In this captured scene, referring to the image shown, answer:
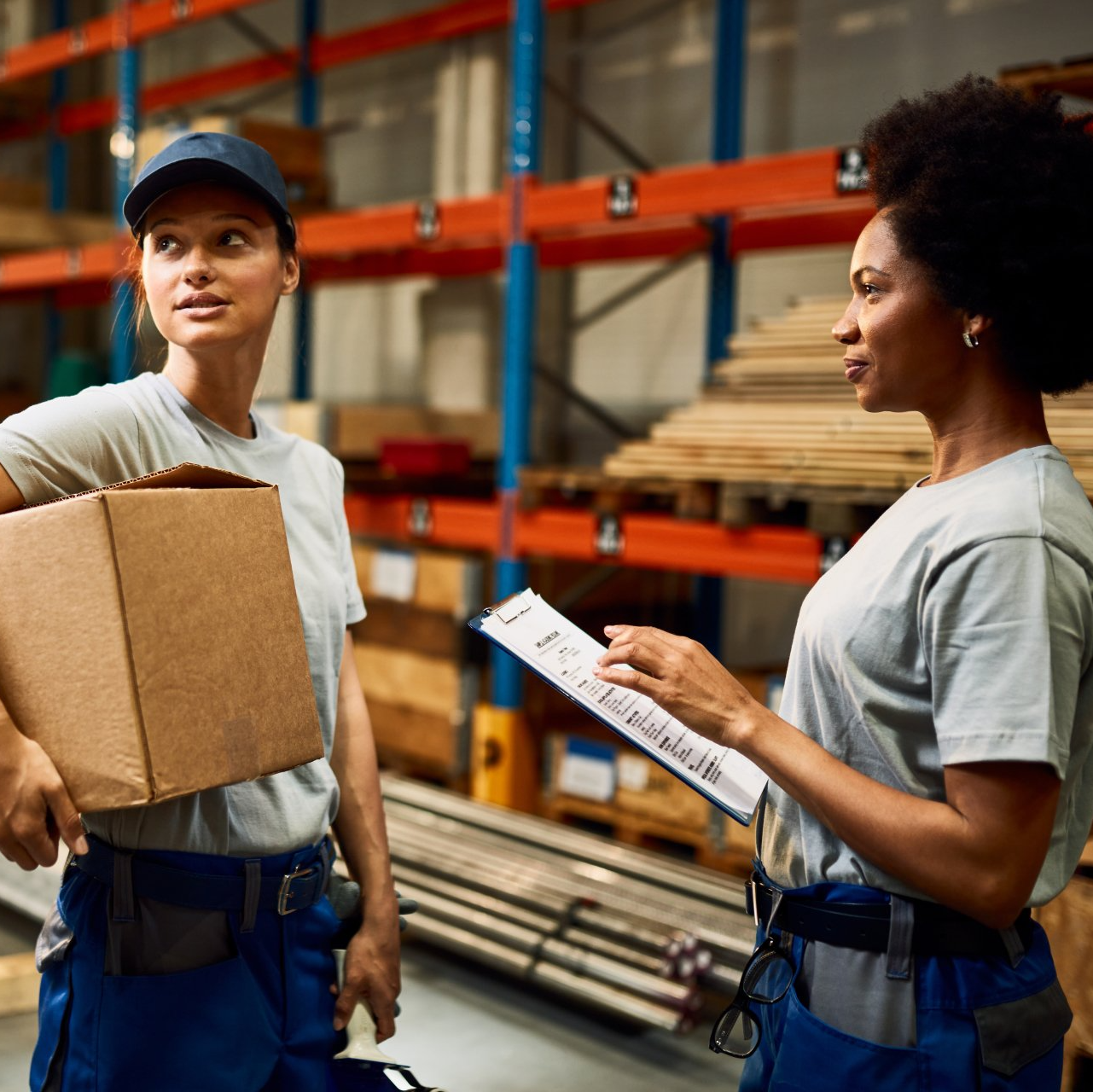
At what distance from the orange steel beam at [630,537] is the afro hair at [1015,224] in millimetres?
2387

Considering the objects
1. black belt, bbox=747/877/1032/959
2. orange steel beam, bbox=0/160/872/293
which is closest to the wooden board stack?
orange steel beam, bbox=0/160/872/293

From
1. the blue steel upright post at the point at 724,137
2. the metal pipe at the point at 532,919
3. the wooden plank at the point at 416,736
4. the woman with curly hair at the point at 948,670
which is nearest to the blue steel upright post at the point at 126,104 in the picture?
the wooden plank at the point at 416,736

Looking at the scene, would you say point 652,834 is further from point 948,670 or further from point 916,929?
point 948,670

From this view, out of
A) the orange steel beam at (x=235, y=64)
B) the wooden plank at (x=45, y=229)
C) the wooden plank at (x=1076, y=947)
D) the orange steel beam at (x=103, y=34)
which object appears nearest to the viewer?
the wooden plank at (x=1076, y=947)

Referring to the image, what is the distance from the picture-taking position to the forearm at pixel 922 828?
56.4 inches

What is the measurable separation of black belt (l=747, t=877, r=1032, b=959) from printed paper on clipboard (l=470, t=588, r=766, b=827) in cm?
17

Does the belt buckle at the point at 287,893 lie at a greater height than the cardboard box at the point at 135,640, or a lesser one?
lesser

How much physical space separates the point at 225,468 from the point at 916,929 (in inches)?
46.0

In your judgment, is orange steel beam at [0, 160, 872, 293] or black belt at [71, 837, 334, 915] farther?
orange steel beam at [0, 160, 872, 293]

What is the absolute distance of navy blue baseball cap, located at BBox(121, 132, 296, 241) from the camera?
1850 millimetres

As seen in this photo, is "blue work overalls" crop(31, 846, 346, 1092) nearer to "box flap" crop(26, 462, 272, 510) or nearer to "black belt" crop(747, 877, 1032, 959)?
"box flap" crop(26, 462, 272, 510)

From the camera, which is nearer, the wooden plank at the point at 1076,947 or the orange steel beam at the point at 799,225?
the wooden plank at the point at 1076,947

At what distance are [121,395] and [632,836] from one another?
3.51 m

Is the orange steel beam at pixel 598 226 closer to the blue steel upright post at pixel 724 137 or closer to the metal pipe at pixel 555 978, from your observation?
the blue steel upright post at pixel 724 137
